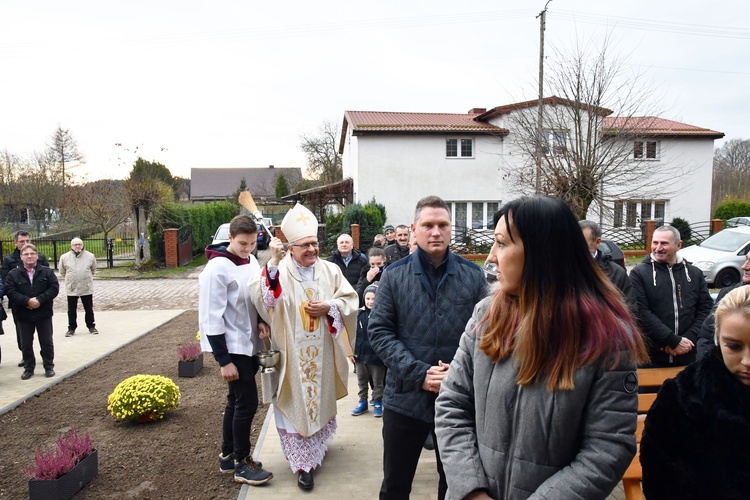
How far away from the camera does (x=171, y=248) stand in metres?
21.9

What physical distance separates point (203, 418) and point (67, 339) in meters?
5.92

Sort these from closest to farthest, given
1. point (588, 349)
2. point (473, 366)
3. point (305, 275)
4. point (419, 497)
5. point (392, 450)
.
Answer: point (588, 349) < point (473, 366) < point (392, 450) < point (419, 497) < point (305, 275)

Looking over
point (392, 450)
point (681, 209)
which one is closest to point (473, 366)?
point (392, 450)

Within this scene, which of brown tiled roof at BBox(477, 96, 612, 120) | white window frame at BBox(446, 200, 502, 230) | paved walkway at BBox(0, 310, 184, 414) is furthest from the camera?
white window frame at BBox(446, 200, 502, 230)

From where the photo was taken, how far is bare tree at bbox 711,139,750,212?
4644cm

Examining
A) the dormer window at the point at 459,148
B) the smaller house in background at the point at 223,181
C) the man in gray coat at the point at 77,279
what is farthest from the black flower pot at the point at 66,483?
the smaller house in background at the point at 223,181

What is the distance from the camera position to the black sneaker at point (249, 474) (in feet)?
13.5

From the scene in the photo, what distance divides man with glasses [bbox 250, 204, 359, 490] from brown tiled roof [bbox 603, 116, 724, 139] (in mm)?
19619

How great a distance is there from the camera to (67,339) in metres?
10.0

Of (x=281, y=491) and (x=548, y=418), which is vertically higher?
(x=548, y=418)

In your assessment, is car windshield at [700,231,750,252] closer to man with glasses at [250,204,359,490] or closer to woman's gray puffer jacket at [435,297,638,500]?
man with glasses at [250,204,359,490]

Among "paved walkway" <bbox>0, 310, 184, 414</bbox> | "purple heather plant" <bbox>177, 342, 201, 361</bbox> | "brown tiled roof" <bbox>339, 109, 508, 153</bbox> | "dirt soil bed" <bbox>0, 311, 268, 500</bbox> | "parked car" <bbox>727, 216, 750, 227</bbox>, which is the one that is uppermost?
"brown tiled roof" <bbox>339, 109, 508, 153</bbox>

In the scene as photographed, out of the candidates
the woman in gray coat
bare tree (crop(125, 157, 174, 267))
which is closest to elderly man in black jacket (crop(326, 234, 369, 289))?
the woman in gray coat

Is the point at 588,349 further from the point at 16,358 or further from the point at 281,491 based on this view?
the point at 16,358
